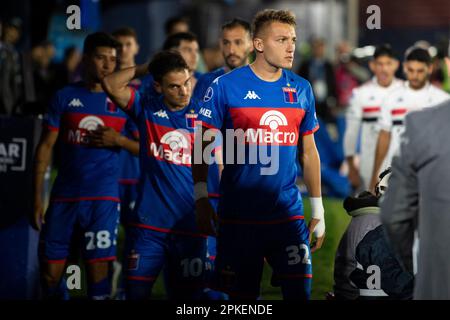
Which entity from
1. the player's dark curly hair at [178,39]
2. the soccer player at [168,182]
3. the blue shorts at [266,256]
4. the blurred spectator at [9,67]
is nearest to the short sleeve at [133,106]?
the soccer player at [168,182]

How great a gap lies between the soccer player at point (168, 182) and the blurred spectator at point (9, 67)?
3909 millimetres

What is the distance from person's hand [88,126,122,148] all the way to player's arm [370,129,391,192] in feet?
10.3

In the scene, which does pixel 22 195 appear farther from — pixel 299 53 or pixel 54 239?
pixel 299 53

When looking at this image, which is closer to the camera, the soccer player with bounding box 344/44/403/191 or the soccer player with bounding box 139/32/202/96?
the soccer player with bounding box 139/32/202/96

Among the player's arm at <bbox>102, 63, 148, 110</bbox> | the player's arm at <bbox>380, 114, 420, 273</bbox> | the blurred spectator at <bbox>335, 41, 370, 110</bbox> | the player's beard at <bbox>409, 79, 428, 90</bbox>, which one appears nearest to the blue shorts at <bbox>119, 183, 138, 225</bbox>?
the player's arm at <bbox>102, 63, 148, 110</bbox>

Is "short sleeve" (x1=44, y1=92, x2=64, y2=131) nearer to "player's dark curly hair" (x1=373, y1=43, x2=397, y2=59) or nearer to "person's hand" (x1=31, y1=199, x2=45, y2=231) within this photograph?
"person's hand" (x1=31, y1=199, x2=45, y2=231)

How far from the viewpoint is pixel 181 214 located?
7.61 m

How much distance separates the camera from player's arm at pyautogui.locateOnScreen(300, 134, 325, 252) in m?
6.81

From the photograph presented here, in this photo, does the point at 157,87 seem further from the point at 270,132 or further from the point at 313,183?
the point at 313,183

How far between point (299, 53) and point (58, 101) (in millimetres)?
17453

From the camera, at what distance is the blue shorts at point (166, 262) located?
7469mm

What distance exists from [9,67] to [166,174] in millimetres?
5377

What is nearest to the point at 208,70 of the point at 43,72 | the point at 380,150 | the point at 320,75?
the point at 43,72

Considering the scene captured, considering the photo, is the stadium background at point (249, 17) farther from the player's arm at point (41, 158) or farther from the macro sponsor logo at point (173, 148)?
the macro sponsor logo at point (173, 148)
